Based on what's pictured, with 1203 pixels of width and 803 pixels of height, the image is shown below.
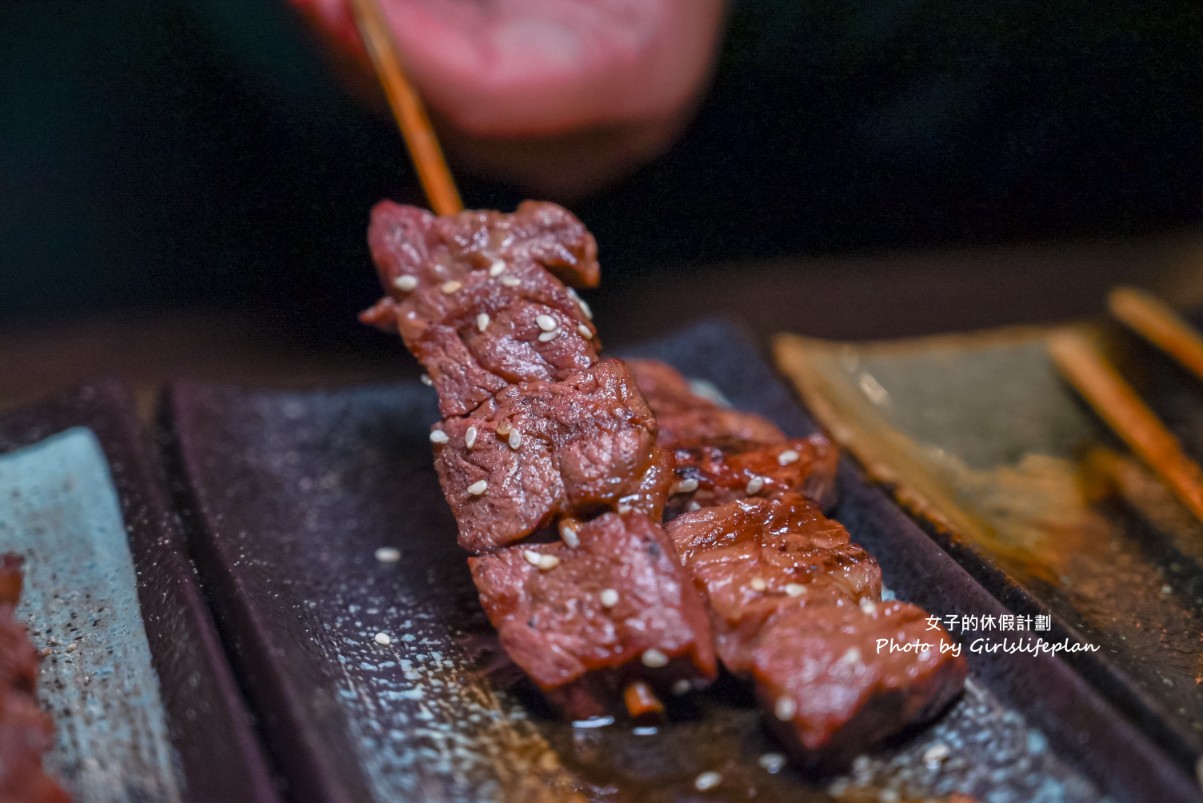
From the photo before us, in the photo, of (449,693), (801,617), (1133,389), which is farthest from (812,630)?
(1133,389)

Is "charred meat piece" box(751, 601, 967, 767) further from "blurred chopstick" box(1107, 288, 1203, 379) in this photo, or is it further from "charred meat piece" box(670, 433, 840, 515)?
"blurred chopstick" box(1107, 288, 1203, 379)

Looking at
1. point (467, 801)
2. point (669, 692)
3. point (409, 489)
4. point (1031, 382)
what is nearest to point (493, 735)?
point (467, 801)

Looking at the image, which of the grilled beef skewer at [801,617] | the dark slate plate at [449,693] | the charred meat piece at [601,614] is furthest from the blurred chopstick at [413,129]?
the charred meat piece at [601,614]

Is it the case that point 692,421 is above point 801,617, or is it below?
above

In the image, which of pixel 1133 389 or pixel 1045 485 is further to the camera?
pixel 1133 389

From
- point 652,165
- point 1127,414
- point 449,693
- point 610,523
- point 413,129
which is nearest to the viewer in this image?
point 610,523

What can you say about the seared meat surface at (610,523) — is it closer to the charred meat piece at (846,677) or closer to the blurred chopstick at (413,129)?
the charred meat piece at (846,677)

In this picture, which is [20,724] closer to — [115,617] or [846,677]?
[115,617]
